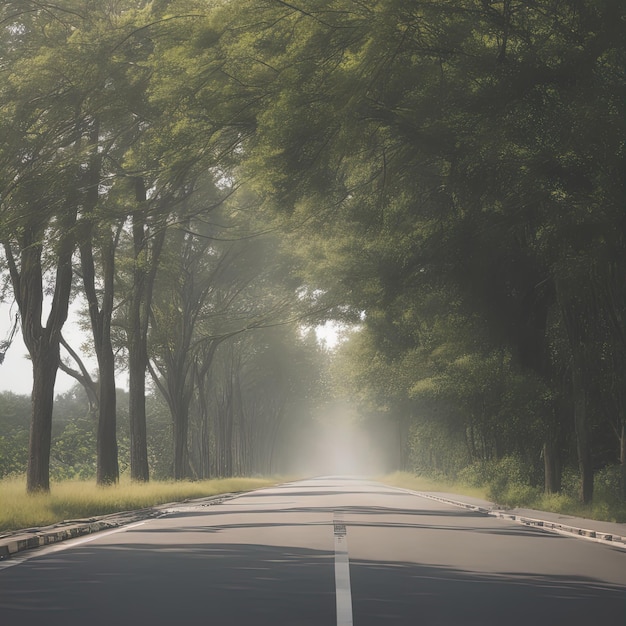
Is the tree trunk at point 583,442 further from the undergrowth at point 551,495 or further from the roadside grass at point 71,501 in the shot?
the roadside grass at point 71,501

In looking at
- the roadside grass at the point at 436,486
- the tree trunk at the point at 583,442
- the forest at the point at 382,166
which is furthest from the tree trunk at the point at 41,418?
the roadside grass at the point at 436,486

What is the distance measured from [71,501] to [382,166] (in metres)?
10.4

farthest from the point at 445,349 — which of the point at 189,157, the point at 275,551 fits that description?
the point at 275,551

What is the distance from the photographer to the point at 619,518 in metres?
22.4

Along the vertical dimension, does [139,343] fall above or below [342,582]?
above

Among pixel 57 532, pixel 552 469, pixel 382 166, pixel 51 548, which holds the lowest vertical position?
pixel 51 548

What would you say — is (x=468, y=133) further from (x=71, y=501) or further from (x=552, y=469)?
(x=552, y=469)

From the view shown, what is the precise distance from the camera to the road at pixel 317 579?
356 inches

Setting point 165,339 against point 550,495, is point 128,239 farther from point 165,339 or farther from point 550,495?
point 550,495

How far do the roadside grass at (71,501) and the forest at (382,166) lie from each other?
5.56 feet

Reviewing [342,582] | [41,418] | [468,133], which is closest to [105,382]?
[41,418]

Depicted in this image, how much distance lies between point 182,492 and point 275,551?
24.8 m

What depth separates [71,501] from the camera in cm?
2525

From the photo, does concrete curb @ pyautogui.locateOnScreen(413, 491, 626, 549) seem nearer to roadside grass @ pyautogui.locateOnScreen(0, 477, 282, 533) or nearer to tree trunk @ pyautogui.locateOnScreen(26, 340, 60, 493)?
roadside grass @ pyautogui.locateOnScreen(0, 477, 282, 533)
